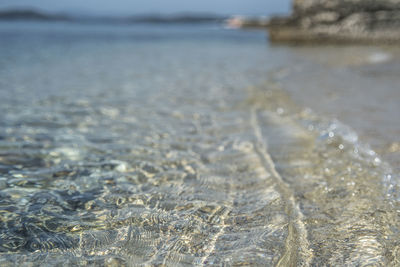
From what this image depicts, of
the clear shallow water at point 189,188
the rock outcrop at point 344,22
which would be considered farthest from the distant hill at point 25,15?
the clear shallow water at point 189,188

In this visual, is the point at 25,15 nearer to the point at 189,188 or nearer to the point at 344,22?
the point at 344,22

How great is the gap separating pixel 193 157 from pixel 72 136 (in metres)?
1.18

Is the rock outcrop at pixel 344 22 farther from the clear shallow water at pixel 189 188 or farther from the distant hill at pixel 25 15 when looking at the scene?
the distant hill at pixel 25 15

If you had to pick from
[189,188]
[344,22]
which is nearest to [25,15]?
[344,22]

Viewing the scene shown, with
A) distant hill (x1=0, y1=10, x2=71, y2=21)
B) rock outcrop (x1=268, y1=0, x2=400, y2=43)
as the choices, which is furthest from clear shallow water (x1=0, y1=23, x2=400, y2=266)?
distant hill (x1=0, y1=10, x2=71, y2=21)

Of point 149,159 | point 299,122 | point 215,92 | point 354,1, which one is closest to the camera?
point 149,159

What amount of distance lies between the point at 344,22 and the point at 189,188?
48.6 ft

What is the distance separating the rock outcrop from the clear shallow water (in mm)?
11941

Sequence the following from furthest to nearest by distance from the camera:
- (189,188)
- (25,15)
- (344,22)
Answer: (25,15), (344,22), (189,188)

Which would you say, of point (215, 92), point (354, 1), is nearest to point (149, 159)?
point (215, 92)

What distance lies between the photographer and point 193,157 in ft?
8.75

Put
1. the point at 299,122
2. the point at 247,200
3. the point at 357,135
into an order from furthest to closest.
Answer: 1. the point at 299,122
2. the point at 357,135
3. the point at 247,200

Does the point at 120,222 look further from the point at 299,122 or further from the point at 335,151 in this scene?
the point at 299,122

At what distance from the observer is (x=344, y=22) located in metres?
14.6
